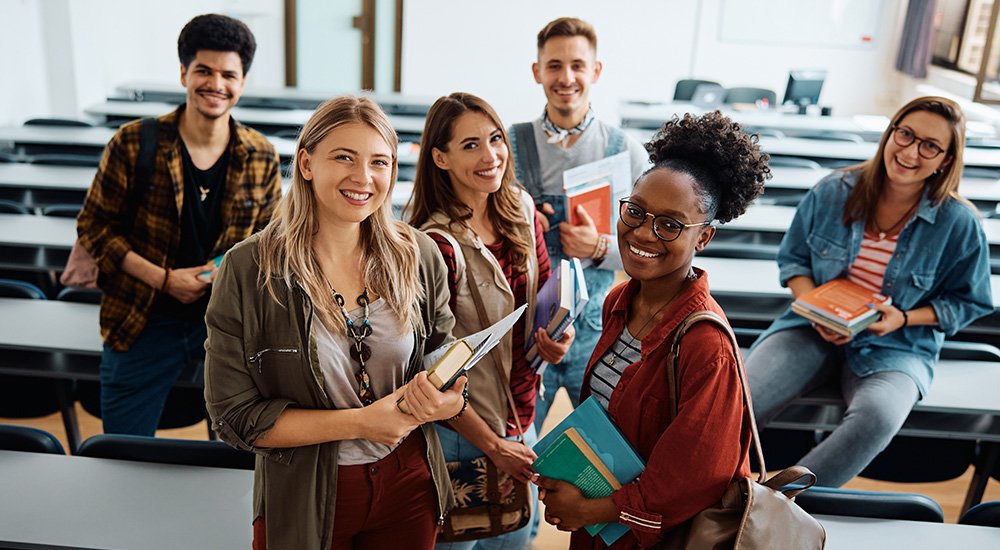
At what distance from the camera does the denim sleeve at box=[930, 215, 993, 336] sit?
8.00ft

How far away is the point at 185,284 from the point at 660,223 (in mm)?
1534

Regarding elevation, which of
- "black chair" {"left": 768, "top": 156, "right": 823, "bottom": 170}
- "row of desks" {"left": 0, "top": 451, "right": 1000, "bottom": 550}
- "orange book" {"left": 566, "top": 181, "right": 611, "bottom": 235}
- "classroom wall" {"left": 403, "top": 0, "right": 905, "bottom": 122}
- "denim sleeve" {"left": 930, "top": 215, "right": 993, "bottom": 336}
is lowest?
"row of desks" {"left": 0, "top": 451, "right": 1000, "bottom": 550}

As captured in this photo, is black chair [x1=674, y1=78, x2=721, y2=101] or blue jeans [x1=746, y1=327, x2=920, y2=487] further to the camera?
black chair [x1=674, y1=78, x2=721, y2=101]

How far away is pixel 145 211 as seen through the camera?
2.33 m

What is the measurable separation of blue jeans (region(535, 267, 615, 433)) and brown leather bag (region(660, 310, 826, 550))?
970 mm

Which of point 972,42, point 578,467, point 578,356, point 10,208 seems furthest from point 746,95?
point 578,467

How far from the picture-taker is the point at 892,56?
9844 millimetres

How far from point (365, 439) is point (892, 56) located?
33.5 ft

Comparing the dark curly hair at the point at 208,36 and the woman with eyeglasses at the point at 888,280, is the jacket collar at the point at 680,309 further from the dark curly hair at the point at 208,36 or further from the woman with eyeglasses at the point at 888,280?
the dark curly hair at the point at 208,36

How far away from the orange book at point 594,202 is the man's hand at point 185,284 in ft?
3.59

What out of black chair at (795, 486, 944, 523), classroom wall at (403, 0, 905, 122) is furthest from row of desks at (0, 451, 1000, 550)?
classroom wall at (403, 0, 905, 122)

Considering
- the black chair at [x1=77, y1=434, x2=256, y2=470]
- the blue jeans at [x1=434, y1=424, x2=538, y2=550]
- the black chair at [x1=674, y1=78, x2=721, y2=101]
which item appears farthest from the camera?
the black chair at [x1=674, y1=78, x2=721, y2=101]

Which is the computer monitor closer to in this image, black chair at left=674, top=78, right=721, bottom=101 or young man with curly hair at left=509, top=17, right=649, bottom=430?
black chair at left=674, top=78, right=721, bottom=101

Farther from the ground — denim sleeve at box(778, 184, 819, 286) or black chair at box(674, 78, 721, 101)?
black chair at box(674, 78, 721, 101)
